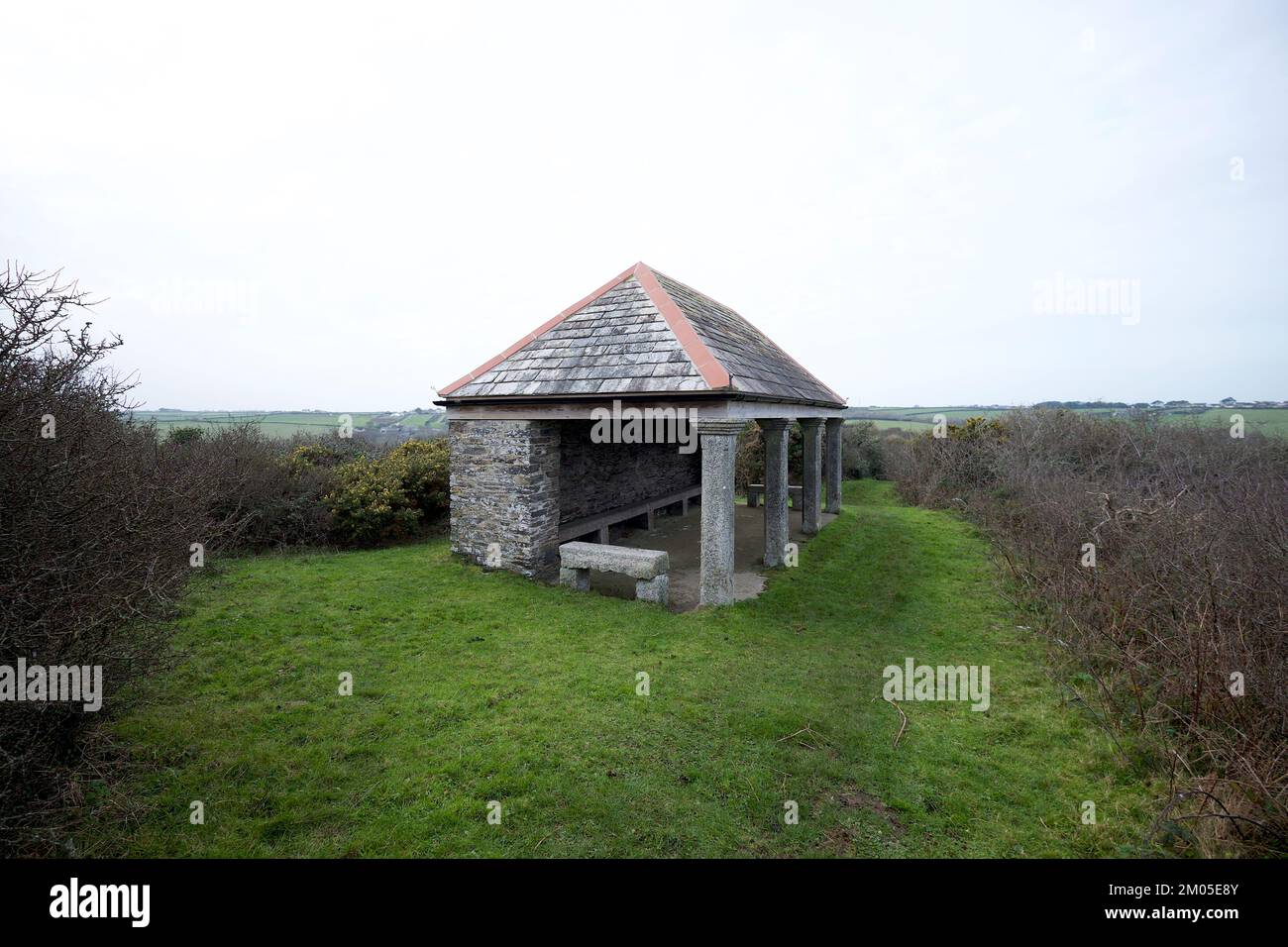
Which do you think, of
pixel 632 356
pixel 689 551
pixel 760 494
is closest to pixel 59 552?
pixel 632 356

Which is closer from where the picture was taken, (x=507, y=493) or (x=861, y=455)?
(x=507, y=493)

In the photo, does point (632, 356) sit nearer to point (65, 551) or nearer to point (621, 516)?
point (621, 516)

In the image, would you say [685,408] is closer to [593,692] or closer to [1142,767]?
[593,692]

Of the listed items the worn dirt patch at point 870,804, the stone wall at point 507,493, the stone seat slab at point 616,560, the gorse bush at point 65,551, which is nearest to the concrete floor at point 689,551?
the stone seat slab at point 616,560

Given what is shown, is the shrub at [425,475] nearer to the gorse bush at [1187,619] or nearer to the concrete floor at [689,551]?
the concrete floor at [689,551]

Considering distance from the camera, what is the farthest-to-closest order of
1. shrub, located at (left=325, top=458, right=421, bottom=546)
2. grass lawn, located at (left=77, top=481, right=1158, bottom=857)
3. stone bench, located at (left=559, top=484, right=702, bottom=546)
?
shrub, located at (left=325, top=458, right=421, bottom=546)
stone bench, located at (left=559, top=484, right=702, bottom=546)
grass lawn, located at (left=77, top=481, right=1158, bottom=857)

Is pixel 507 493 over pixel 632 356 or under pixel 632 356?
under

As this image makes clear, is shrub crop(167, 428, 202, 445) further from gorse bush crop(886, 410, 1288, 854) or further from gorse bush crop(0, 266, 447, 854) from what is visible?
gorse bush crop(886, 410, 1288, 854)

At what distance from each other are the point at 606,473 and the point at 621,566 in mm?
3810

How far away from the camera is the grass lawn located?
3.38m

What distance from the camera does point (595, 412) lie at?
7.67 meters

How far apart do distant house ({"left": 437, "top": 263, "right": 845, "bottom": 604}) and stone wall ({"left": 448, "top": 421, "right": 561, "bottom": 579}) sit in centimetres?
2

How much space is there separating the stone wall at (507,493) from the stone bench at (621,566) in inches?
27.1

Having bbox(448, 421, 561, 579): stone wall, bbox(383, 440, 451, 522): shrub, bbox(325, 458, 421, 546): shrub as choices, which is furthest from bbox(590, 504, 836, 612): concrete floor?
bbox(325, 458, 421, 546): shrub
